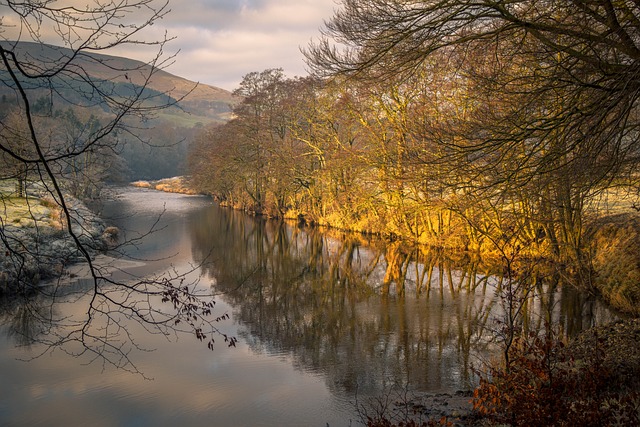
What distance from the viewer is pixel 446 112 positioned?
17828 millimetres

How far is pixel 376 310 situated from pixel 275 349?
3299mm

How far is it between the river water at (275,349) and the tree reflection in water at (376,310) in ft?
0.13

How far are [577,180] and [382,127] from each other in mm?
14753

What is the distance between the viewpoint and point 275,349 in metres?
10.7

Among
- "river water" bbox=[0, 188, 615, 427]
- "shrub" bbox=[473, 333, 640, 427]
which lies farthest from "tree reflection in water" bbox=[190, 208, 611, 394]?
"shrub" bbox=[473, 333, 640, 427]

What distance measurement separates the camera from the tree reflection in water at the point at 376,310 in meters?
9.47

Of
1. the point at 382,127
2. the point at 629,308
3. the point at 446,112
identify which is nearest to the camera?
the point at 629,308

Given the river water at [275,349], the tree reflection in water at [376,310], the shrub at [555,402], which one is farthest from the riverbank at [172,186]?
the shrub at [555,402]

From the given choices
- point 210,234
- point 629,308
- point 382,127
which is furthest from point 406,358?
point 210,234

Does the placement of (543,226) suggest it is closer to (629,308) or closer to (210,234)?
(629,308)

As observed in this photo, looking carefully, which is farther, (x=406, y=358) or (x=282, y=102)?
(x=282, y=102)

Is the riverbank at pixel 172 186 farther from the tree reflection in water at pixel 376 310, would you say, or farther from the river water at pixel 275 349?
the river water at pixel 275 349

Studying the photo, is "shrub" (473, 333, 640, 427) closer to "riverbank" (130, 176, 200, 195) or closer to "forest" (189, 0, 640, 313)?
"forest" (189, 0, 640, 313)

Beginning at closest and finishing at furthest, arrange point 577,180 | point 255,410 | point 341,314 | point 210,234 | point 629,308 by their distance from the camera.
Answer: point 577,180
point 255,410
point 629,308
point 341,314
point 210,234
